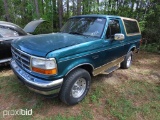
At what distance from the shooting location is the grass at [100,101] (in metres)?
3.02

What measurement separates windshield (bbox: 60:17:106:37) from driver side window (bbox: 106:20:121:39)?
228 millimetres

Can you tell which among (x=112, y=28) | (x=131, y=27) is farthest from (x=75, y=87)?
(x=131, y=27)

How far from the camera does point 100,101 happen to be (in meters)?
3.47

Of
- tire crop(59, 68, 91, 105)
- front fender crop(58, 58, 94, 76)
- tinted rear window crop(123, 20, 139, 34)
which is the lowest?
tire crop(59, 68, 91, 105)

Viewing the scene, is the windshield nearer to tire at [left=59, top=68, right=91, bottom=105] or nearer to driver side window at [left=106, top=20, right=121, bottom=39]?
driver side window at [left=106, top=20, right=121, bottom=39]

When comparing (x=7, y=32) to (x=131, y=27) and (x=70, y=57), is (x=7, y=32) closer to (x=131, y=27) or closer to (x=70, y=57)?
(x=70, y=57)

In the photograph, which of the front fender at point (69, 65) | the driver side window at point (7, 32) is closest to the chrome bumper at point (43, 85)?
the front fender at point (69, 65)

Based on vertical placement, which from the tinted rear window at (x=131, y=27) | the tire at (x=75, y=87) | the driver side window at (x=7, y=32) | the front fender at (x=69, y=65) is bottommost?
the tire at (x=75, y=87)

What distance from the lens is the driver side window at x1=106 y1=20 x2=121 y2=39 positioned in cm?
379

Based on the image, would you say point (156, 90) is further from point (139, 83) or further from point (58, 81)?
point (58, 81)

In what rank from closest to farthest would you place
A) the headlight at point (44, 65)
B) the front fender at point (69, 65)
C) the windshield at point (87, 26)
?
1. the headlight at point (44, 65)
2. the front fender at point (69, 65)
3. the windshield at point (87, 26)

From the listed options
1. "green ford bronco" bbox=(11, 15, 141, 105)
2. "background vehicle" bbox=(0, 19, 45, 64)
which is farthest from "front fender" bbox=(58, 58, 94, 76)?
"background vehicle" bbox=(0, 19, 45, 64)

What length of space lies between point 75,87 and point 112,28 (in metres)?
1.96

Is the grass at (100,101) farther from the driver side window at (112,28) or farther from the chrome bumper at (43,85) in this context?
the driver side window at (112,28)
